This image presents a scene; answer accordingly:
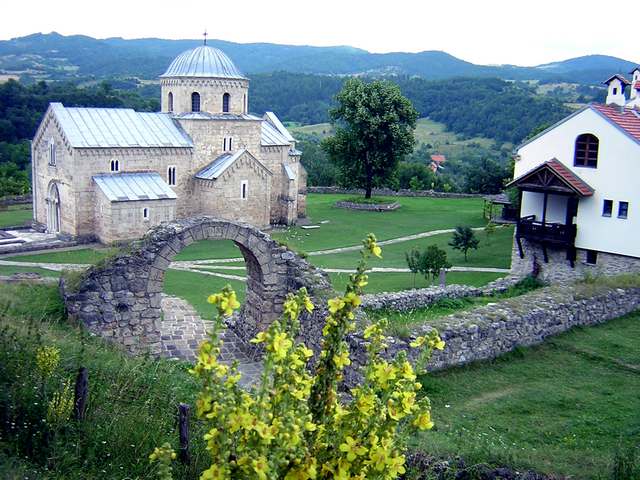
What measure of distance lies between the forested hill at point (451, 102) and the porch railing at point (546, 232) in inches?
2493

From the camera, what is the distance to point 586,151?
2200cm

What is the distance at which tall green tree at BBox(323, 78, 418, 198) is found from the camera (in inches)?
1610

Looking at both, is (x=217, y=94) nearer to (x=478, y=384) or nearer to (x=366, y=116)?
(x=366, y=116)

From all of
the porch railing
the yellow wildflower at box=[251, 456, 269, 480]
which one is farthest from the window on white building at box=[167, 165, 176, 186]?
the yellow wildflower at box=[251, 456, 269, 480]

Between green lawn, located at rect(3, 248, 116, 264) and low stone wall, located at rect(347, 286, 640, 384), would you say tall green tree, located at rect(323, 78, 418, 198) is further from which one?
low stone wall, located at rect(347, 286, 640, 384)

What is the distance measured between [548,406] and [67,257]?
21410mm

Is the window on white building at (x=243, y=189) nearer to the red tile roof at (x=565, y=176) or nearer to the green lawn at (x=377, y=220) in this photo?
the green lawn at (x=377, y=220)

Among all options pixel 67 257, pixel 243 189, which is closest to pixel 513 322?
pixel 67 257

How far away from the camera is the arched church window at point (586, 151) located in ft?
71.7

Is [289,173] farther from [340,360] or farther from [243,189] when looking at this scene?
[340,360]

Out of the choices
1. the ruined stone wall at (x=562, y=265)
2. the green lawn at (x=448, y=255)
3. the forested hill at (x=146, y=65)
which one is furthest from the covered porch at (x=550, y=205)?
the forested hill at (x=146, y=65)

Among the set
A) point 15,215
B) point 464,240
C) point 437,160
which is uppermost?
point 437,160

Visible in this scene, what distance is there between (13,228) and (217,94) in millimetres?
12259

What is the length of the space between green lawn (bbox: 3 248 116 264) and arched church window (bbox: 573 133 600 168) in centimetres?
1814
